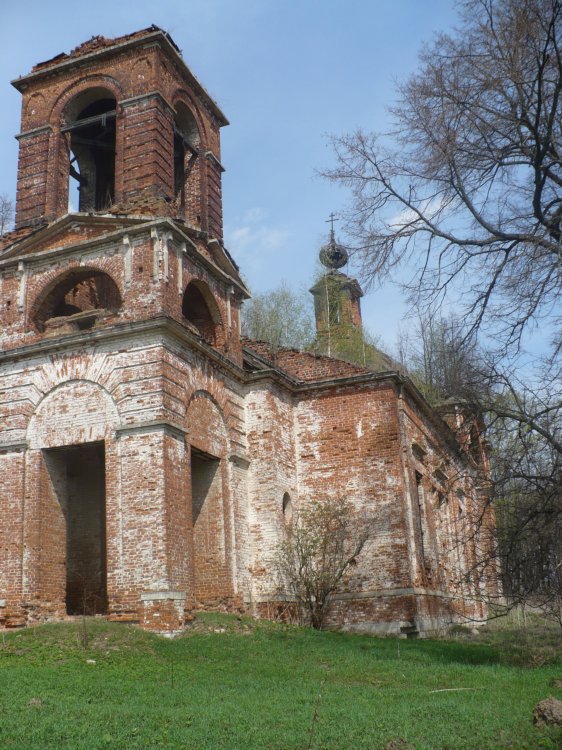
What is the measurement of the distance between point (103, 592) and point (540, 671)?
29.2 feet

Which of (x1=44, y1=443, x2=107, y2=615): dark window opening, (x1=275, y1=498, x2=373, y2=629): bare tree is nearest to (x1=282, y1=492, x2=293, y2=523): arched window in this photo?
(x1=275, y1=498, x2=373, y2=629): bare tree

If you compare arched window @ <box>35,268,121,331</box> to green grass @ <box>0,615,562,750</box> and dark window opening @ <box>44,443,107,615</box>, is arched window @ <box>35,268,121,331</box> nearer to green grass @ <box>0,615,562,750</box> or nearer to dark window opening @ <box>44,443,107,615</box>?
dark window opening @ <box>44,443,107,615</box>

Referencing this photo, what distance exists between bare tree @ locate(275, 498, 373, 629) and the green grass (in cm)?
189

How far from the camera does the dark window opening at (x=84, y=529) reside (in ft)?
53.5

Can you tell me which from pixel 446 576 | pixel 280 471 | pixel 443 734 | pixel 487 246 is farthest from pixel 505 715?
pixel 446 576

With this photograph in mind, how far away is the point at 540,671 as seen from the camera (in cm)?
1122

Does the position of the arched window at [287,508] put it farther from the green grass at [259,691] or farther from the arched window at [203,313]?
the arched window at [203,313]

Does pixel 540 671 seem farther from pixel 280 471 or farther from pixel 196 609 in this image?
pixel 280 471

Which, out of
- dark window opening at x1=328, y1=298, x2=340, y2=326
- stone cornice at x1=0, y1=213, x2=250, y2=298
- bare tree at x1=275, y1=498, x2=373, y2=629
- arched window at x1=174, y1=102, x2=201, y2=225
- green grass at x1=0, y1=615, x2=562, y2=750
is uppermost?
dark window opening at x1=328, y1=298, x2=340, y2=326

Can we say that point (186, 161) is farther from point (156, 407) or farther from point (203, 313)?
point (156, 407)

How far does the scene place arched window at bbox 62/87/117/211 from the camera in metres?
18.7

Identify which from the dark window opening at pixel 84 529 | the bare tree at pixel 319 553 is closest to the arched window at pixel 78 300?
the dark window opening at pixel 84 529

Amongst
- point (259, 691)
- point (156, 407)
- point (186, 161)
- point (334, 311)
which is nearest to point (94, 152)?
point (186, 161)

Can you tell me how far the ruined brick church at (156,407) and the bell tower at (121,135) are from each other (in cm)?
5
